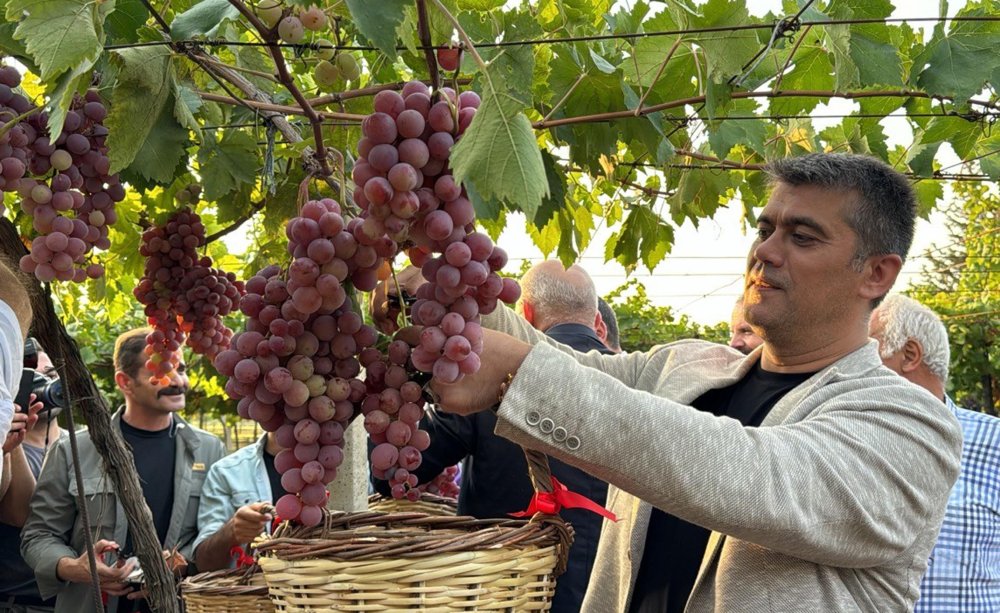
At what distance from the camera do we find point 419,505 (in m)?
2.42

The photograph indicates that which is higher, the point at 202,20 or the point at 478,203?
the point at 202,20

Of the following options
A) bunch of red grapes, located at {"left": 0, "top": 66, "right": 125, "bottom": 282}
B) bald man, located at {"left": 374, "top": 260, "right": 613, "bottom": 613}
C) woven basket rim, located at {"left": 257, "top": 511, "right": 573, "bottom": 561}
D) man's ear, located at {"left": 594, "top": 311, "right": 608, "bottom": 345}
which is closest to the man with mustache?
bald man, located at {"left": 374, "top": 260, "right": 613, "bottom": 613}

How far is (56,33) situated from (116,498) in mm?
3186

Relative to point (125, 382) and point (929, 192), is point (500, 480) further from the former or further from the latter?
point (125, 382)

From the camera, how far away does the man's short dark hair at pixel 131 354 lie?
163 inches

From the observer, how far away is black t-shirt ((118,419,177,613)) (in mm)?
3898

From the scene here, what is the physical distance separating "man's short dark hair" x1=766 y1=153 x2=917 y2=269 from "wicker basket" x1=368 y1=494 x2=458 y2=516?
3.93 feet

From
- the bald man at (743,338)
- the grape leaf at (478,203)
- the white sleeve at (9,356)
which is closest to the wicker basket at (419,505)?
the white sleeve at (9,356)

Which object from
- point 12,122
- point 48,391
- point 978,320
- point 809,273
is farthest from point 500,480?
point 978,320

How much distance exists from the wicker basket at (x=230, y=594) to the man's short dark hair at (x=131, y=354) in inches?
85.4

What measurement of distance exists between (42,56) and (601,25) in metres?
1.17

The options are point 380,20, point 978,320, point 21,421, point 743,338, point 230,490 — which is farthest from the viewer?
point 978,320

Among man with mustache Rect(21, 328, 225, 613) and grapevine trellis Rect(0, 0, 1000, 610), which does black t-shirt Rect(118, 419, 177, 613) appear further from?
grapevine trellis Rect(0, 0, 1000, 610)

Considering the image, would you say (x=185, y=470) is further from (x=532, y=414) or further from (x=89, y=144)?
(x=532, y=414)
